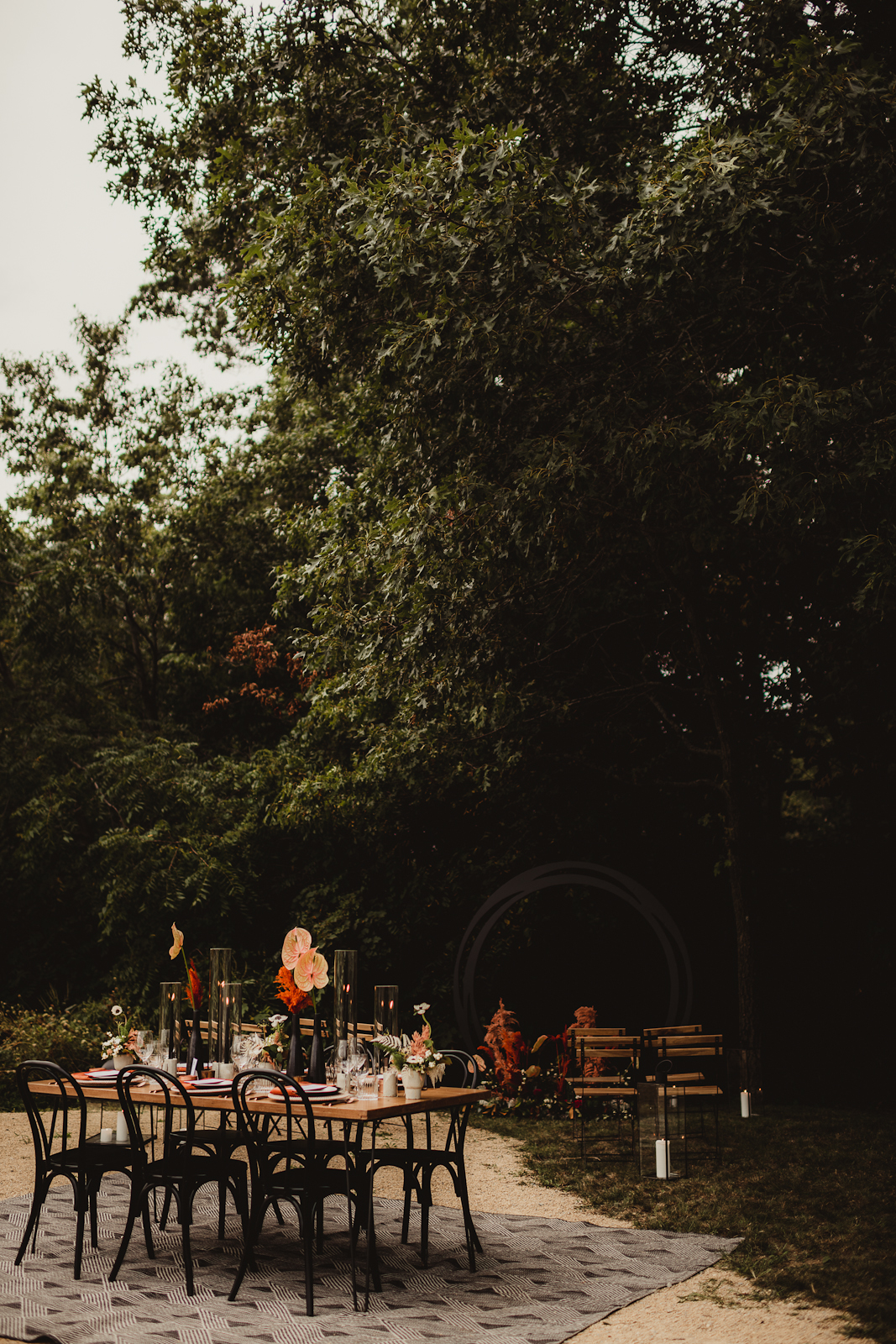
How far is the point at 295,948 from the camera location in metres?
5.25

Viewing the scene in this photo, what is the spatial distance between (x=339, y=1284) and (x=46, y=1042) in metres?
6.90

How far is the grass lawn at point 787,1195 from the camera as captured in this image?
481 centimetres

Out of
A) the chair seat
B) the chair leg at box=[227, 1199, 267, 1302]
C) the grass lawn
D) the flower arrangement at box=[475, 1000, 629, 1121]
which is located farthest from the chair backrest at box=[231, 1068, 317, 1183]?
the flower arrangement at box=[475, 1000, 629, 1121]

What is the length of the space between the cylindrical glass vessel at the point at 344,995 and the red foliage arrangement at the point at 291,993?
6.2 inches

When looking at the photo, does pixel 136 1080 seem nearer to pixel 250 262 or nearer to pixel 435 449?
pixel 435 449

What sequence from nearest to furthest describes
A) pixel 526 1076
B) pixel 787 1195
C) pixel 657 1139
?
pixel 787 1195 < pixel 657 1139 < pixel 526 1076

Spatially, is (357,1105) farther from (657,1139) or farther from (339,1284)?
(657,1139)

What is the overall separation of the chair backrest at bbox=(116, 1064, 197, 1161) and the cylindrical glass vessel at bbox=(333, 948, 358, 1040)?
724 mm

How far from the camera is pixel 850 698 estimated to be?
9719mm

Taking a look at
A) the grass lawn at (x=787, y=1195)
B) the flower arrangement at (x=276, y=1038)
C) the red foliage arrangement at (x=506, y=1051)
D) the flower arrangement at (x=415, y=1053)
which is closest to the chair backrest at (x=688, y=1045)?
the grass lawn at (x=787, y=1195)

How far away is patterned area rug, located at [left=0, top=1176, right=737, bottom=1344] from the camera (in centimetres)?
420

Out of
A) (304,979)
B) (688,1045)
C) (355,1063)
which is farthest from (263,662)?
(355,1063)

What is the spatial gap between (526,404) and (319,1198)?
4412 millimetres

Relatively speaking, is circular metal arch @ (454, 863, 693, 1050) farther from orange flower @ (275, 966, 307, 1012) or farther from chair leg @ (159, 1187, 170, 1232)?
orange flower @ (275, 966, 307, 1012)
